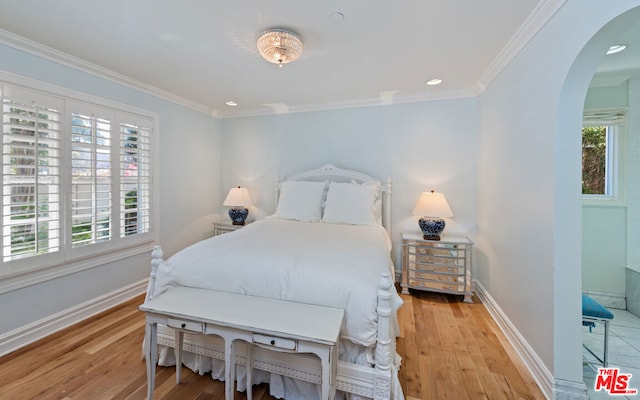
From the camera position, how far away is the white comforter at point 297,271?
1.44m

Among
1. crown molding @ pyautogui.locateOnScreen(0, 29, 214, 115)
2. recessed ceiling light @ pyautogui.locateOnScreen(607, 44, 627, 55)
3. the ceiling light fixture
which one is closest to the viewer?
the ceiling light fixture

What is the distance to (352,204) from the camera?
3.09m

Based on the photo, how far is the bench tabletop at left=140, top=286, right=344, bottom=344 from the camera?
1.24 metres

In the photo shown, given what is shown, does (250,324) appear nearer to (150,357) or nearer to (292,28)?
(150,357)

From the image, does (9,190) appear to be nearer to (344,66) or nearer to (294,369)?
(294,369)

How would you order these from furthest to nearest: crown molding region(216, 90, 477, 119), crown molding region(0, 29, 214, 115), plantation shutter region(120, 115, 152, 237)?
crown molding region(216, 90, 477, 119) < plantation shutter region(120, 115, 152, 237) < crown molding region(0, 29, 214, 115)

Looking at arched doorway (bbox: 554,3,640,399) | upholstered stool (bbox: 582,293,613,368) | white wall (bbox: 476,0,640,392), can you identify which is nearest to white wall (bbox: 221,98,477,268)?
white wall (bbox: 476,0,640,392)

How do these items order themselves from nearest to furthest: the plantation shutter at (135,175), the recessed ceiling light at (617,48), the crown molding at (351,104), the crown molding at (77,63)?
the crown molding at (77,63) < the recessed ceiling light at (617,48) < the plantation shutter at (135,175) < the crown molding at (351,104)

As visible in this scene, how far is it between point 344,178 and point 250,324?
257 centimetres

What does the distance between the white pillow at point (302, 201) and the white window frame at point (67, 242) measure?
5.35ft

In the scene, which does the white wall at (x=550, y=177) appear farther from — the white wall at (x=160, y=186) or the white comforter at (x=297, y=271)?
the white wall at (x=160, y=186)

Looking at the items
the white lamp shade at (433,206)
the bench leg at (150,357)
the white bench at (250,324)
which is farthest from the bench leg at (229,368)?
the white lamp shade at (433,206)

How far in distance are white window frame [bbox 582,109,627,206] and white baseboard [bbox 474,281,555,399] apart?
5.06 feet

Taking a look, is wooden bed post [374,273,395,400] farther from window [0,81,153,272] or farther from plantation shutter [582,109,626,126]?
plantation shutter [582,109,626,126]
